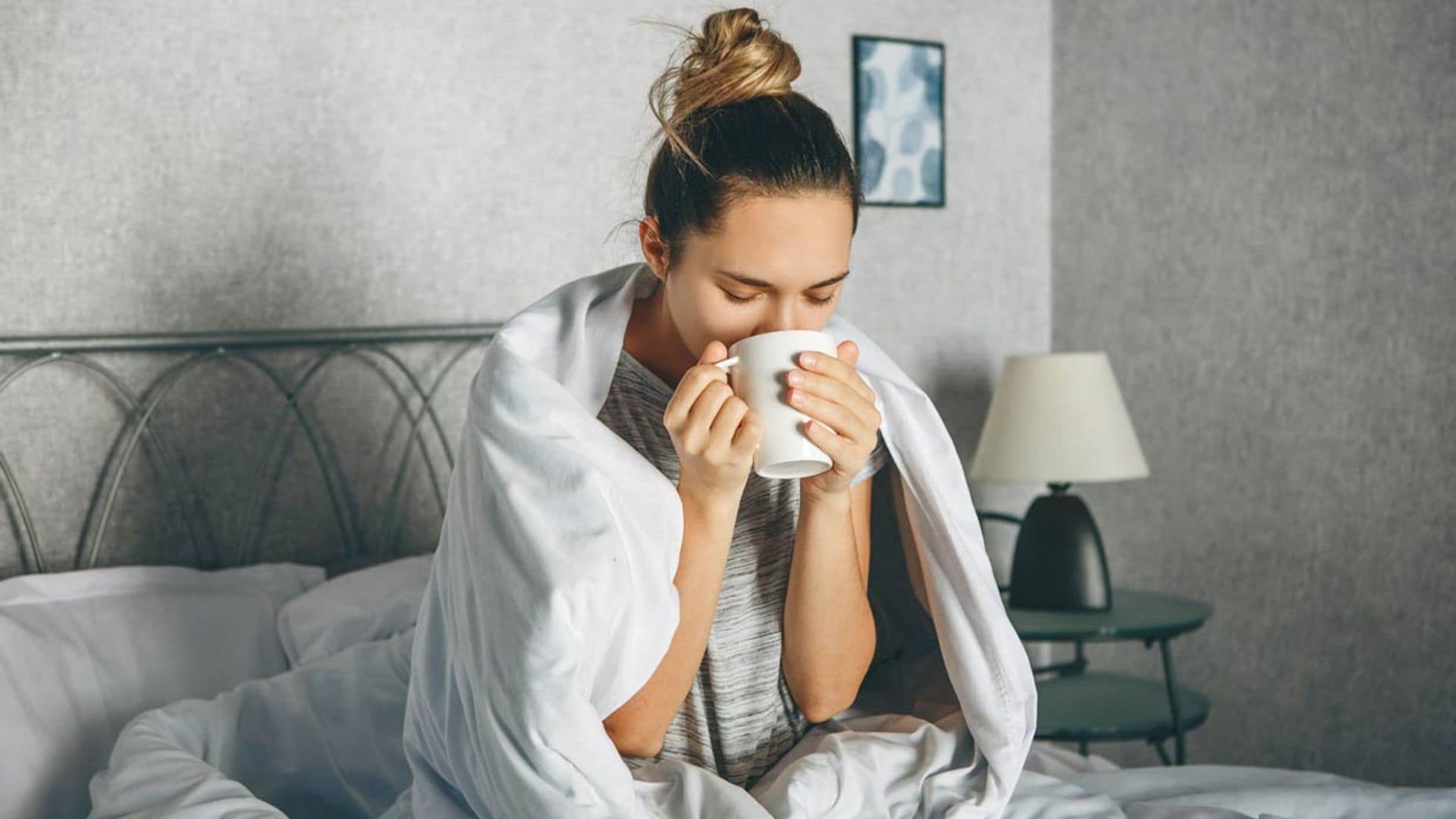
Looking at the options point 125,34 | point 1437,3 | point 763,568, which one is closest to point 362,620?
point 763,568

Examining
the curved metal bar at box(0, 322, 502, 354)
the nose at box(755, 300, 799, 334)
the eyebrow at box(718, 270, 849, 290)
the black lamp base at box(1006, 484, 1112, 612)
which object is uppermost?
the eyebrow at box(718, 270, 849, 290)

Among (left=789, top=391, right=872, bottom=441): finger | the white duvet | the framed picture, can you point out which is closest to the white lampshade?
the framed picture

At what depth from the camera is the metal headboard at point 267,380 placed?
74.5 inches

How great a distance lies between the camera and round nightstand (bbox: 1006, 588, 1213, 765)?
7.07ft

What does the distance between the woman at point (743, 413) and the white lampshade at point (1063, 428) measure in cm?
111

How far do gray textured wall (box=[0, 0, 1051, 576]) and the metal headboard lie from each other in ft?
Answer: 0.07

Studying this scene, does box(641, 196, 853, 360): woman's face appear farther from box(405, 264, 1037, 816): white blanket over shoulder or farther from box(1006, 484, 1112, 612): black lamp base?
box(1006, 484, 1112, 612): black lamp base

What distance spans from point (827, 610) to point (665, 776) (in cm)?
22

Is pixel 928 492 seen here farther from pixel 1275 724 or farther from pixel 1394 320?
pixel 1275 724

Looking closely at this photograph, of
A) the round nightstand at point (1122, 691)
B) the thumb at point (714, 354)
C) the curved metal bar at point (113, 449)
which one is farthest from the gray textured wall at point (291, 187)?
the thumb at point (714, 354)

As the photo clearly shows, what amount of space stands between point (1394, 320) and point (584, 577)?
1.71 meters

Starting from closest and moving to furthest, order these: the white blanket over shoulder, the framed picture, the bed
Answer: the white blanket over shoulder < the bed < the framed picture

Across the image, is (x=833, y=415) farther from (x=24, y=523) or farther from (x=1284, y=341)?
(x=1284, y=341)

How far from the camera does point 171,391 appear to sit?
1.99 m
